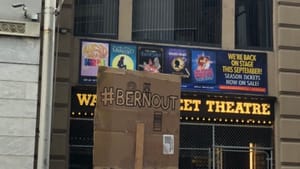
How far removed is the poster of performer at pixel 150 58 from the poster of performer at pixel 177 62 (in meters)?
0.16

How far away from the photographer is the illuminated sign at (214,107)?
1133cm

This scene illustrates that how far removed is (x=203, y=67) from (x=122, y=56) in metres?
1.84

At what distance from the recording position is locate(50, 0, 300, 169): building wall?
36.4 feet

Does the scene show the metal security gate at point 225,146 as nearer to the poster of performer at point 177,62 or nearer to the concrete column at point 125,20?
the poster of performer at point 177,62

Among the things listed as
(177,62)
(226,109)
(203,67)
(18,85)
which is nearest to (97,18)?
(177,62)

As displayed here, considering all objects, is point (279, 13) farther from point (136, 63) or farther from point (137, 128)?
point (137, 128)

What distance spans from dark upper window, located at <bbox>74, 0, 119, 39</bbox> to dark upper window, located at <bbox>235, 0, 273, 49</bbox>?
2.84 metres

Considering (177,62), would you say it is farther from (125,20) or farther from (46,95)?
(46,95)

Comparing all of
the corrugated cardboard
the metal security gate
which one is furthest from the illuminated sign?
the corrugated cardboard

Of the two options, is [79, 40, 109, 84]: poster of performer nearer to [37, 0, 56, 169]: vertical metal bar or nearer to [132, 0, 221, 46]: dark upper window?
[132, 0, 221, 46]: dark upper window

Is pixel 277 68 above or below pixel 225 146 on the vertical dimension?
above

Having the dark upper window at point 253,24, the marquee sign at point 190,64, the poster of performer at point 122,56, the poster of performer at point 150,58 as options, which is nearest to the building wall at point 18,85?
the marquee sign at point 190,64

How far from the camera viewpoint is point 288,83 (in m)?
12.1

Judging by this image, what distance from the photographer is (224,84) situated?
1211cm
